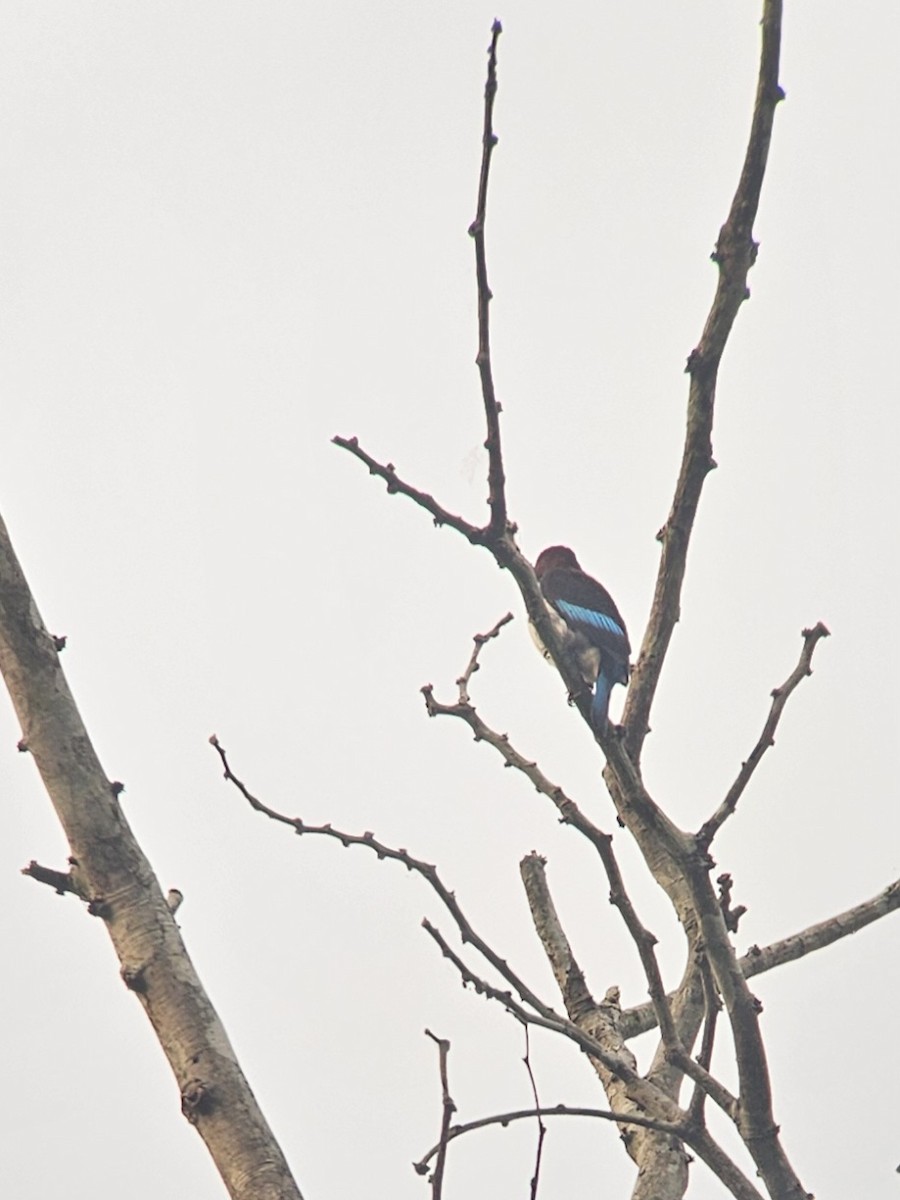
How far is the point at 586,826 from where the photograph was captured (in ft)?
10.6

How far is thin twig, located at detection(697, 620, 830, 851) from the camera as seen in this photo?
3070 mm

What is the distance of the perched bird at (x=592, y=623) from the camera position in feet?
26.4

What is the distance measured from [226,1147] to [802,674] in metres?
1.87

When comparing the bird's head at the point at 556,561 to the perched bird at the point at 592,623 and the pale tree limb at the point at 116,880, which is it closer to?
the perched bird at the point at 592,623

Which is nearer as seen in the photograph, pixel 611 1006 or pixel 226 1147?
pixel 226 1147

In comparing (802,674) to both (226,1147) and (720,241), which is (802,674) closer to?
(720,241)

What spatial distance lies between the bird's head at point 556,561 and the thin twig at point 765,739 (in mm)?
5937

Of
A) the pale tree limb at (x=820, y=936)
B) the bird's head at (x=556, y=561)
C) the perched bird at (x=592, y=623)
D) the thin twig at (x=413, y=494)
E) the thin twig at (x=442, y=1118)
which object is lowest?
the thin twig at (x=442, y=1118)

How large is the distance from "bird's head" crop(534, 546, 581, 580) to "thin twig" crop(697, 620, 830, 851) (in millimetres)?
5937

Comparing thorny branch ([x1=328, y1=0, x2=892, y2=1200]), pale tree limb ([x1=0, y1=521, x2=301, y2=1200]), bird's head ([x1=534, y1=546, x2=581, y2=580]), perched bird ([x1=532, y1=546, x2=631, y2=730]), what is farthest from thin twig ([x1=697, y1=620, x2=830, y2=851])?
bird's head ([x1=534, y1=546, x2=581, y2=580])

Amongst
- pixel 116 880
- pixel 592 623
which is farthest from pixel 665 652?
pixel 592 623

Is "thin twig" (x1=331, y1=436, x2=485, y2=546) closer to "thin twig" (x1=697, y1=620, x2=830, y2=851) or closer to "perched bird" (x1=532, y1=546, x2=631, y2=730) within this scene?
"thin twig" (x1=697, y1=620, x2=830, y2=851)

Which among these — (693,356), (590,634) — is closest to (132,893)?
(693,356)

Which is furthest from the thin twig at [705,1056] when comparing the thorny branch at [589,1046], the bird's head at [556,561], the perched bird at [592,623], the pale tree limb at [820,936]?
the bird's head at [556,561]
